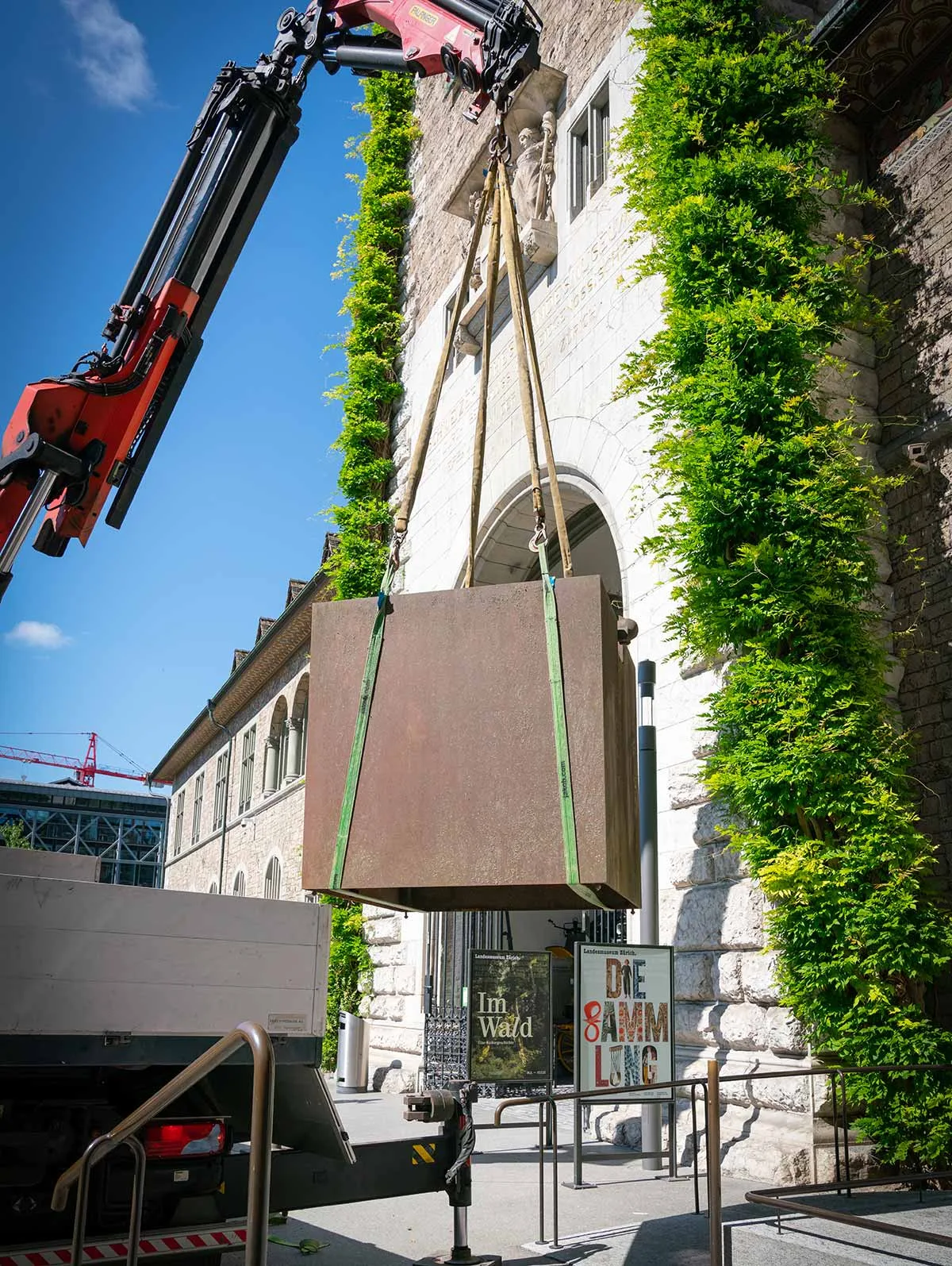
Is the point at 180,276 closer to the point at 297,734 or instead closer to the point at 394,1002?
the point at 394,1002

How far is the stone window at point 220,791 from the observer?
3005 cm

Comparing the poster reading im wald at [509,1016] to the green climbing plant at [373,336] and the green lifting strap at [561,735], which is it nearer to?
the green lifting strap at [561,735]

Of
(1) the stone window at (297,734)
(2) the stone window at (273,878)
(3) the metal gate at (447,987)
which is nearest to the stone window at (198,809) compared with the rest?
(2) the stone window at (273,878)

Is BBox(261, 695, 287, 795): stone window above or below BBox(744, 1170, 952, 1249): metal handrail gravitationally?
above

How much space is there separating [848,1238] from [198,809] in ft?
105

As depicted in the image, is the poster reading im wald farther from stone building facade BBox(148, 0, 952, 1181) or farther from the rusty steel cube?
the rusty steel cube

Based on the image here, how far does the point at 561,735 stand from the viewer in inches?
136

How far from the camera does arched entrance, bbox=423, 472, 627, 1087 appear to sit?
1139cm

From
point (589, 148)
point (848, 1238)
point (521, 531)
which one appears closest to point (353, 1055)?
point (521, 531)

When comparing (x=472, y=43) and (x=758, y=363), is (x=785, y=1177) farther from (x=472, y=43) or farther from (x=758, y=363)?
(x=472, y=43)

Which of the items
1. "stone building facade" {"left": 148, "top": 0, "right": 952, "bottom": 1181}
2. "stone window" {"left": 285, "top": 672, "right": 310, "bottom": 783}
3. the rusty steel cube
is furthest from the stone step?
"stone window" {"left": 285, "top": 672, "right": 310, "bottom": 783}

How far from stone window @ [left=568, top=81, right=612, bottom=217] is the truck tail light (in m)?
9.26

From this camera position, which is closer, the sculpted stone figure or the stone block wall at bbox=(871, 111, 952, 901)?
the stone block wall at bbox=(871, 111, 952, 901)

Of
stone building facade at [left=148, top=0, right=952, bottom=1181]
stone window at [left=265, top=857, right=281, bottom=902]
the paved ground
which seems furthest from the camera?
stone window at [left=265, top=857, right=281, bottom=902]
